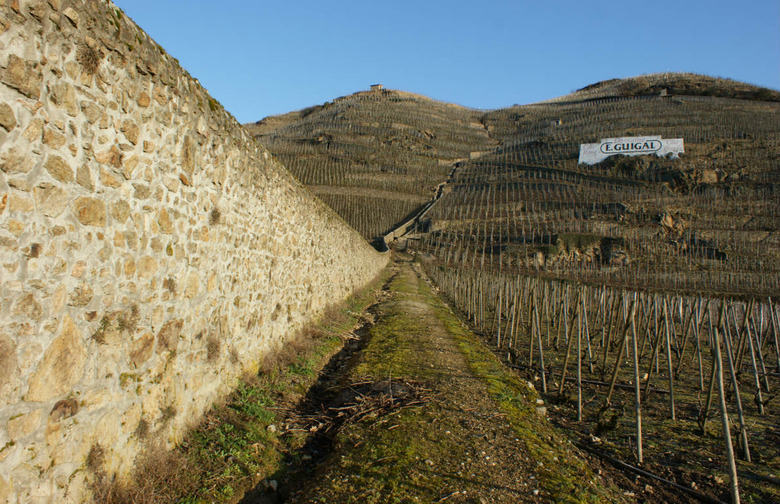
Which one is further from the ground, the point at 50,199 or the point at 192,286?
the point at 50,199

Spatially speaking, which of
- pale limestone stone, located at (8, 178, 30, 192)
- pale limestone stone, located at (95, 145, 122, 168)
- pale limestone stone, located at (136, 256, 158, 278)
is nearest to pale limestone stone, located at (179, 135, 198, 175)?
pale limestone stone, located at (95, 145, 122, 168)

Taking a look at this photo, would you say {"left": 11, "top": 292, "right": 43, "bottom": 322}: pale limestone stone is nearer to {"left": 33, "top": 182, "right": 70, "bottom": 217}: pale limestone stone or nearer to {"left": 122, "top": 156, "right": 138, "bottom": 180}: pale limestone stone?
{"left": 33, "top": 182, "right": 70, "bottom": 217}: pale limestone stone

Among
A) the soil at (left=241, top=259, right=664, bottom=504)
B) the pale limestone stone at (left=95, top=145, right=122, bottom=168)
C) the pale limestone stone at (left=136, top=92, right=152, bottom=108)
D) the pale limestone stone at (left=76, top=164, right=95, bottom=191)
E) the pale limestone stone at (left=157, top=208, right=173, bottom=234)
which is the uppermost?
the pale limestone stone at (left=136, top=92, right=152, bottom=108)

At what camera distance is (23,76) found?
91.2 inches

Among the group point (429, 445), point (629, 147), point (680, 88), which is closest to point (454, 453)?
point (429, 445)

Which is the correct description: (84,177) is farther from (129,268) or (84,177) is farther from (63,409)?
(63,409)

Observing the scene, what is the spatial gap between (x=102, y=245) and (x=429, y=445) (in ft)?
9.90

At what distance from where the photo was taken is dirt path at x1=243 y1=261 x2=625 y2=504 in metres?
3.29

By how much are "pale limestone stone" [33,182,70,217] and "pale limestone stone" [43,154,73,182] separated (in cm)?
7

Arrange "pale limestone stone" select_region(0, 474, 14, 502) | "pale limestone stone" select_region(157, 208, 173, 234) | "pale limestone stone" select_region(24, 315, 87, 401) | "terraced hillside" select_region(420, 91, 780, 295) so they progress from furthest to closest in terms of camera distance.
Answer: "terraced hillside" select_region(420, 91, 780, 295), "pale limestone stone" select_region(157, 208, 173, 234), "pale limestone stone" select_region(24, 315, 87, 401), "pale limestone stone" select_region(0, 474, 14, 502)

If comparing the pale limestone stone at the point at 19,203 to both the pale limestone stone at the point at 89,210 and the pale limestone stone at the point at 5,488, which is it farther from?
the pale limestone stone at the point at 5,488

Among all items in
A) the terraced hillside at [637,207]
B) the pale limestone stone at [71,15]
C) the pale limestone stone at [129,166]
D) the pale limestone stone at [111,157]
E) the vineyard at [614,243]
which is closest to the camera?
the pale limestone stone at [71,15]

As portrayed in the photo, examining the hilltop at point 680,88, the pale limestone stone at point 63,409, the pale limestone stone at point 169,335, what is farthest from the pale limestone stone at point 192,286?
the hilltop at point 680,88

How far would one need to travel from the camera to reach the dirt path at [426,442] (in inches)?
129
